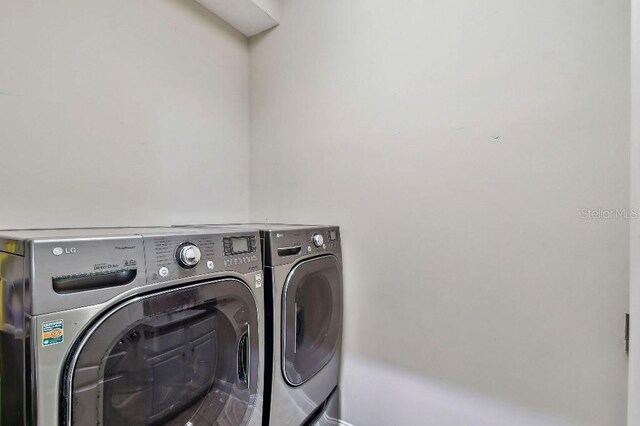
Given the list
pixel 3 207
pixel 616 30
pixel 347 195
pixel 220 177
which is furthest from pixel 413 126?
pixel 3 207

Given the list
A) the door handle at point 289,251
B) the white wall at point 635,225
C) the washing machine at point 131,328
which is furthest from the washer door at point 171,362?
the white wall at point 635,225

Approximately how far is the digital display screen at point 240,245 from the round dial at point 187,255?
0.51 feet

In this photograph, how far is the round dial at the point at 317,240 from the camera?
1.40 metres

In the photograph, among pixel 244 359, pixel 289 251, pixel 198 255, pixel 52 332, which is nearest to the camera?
pixel 52 332

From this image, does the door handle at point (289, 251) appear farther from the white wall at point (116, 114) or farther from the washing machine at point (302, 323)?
the white wall at point (116, 114)

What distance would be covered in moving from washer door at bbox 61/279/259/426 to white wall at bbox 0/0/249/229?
0.75 m

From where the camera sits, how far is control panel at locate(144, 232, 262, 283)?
775mm

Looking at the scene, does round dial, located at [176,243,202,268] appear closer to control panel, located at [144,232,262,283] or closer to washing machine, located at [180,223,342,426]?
control panel, located at [144,232,262,283]

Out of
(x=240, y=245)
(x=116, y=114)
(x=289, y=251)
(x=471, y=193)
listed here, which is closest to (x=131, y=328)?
(x=240, y=245)

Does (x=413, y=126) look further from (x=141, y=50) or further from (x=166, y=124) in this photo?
(x=141, y=50)

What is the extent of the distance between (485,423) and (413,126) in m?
1.35

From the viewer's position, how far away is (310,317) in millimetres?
1426

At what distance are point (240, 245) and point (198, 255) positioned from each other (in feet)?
0.63

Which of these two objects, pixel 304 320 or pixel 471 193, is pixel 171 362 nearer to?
pixel 304 320
